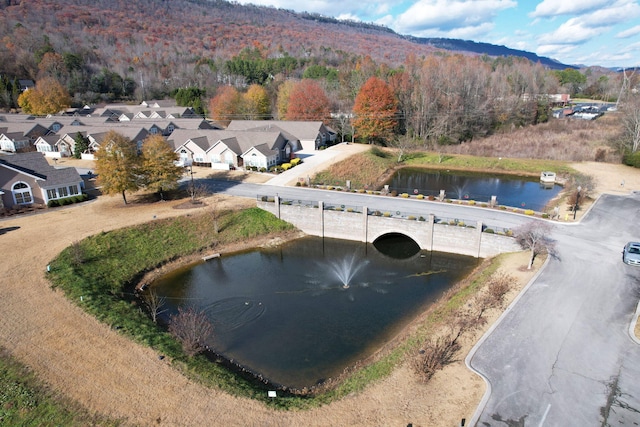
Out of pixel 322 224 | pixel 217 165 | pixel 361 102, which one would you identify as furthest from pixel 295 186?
Answer: pixel 361 102

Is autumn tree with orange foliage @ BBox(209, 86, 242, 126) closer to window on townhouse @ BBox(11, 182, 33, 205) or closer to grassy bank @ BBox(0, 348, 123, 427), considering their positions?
window on townhouse @ BBox(11, 182, 33, 205)

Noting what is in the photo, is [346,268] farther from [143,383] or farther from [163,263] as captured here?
[143,383]

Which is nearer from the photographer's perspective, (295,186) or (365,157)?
(295,186)

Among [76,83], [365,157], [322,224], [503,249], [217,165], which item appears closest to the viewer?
[503,249]

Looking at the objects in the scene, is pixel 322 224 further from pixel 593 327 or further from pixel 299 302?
pixel 593 327

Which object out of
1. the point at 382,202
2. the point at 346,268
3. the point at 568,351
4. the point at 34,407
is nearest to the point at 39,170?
the point at 34,407

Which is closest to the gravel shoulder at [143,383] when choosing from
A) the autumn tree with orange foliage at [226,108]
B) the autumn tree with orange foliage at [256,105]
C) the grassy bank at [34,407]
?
the grassy bank at [34,407]

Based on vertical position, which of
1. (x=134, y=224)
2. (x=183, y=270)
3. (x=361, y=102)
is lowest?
(x=183, y=270)

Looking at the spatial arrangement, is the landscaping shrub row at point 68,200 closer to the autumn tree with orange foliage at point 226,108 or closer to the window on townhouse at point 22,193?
the window on townhouse at point 22,193
